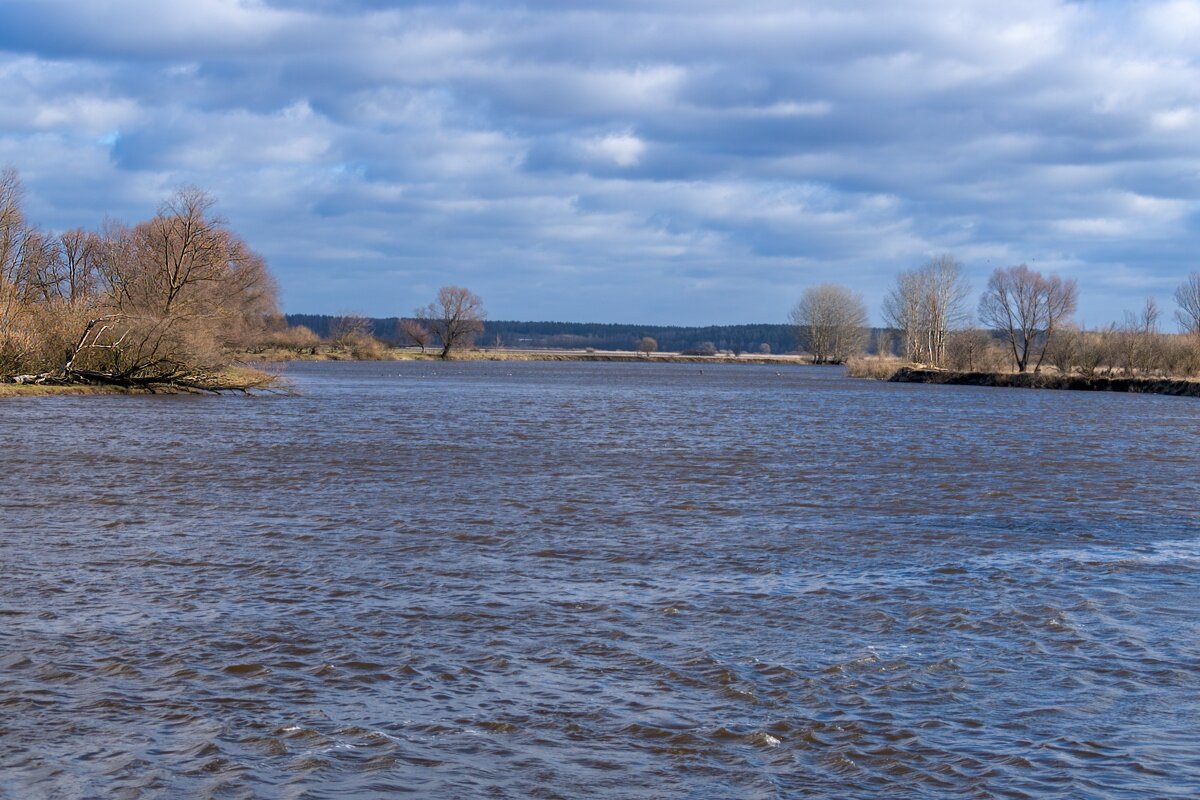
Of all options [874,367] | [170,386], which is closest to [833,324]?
[874,367]

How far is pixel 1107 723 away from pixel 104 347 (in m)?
47.8

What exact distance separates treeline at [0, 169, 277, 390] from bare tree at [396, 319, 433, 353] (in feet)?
370

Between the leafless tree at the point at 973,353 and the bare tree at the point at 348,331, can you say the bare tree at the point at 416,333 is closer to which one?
the bare tree at the point at 348,331

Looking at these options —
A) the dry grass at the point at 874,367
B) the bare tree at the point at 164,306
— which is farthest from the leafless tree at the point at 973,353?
the bare tree at the point at 164,306

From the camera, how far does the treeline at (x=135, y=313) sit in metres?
47.8

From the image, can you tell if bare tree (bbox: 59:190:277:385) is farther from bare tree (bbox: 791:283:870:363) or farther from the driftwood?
bare tree (bbox: 791:283:870:363)

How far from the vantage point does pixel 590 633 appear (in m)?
10.6

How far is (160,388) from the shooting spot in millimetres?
50812

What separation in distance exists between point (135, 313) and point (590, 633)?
148ft

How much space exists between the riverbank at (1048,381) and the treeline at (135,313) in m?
55.5

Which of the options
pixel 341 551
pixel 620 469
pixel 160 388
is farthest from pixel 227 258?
pixel 341 551

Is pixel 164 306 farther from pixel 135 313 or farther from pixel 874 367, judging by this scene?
pixel 874 367

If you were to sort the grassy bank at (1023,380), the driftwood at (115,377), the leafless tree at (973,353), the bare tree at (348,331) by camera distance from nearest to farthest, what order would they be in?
1. the driftwood at (115,377)
2. the grassy bank at (1023,380)
3. the leafless tree at (973,353)
4. the bare tree at (348,331)

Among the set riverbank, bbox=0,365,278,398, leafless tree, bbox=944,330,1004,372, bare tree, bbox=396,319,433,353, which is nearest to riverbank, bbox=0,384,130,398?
riverbank, bbox=0,365,278,398
